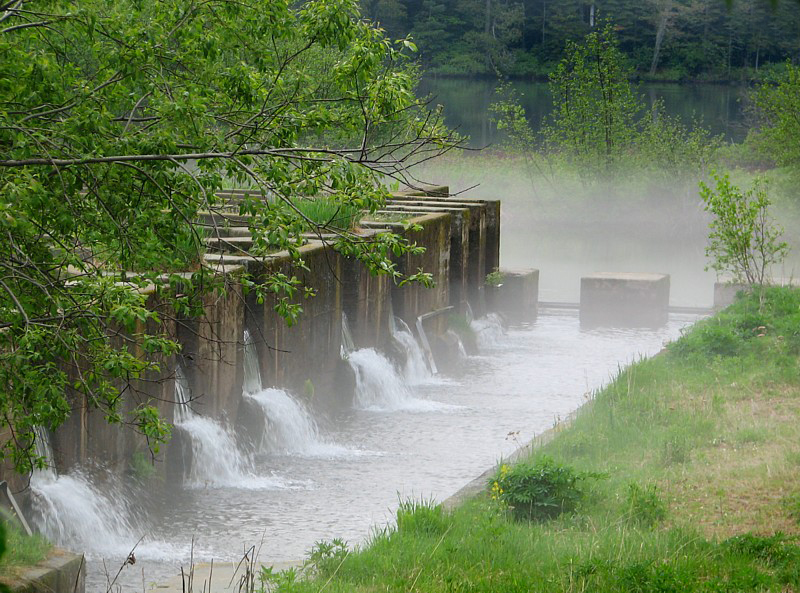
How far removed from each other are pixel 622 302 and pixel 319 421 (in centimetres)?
1037

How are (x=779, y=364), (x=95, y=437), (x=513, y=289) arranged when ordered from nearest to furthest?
(x=95, y=437) → (x=779, y=364) → (x=513, y=289)

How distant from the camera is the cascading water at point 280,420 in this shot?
1302cm

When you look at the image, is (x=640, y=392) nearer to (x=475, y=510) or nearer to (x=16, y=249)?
(x=475, y=510)

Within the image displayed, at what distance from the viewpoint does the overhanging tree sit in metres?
5.95

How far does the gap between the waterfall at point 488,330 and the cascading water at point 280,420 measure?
737 centimetres

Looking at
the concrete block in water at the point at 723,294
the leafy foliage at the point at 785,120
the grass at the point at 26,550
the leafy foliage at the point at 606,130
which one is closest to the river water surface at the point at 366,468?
the grass at the point at 26,550

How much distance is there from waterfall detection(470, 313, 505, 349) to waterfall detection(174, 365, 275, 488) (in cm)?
906

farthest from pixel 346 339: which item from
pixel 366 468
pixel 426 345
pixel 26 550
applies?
pixel 26 550

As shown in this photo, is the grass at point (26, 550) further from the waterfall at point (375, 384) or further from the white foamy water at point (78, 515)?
the waterfall at point (375, 384)

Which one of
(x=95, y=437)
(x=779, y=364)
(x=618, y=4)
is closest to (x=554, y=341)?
(x=779, y=364)

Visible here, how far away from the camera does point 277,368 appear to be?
13.8m

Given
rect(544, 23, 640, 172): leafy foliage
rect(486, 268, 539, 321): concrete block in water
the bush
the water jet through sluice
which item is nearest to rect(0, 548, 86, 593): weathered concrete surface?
the water jet through sluice

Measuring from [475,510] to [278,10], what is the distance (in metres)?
3.69

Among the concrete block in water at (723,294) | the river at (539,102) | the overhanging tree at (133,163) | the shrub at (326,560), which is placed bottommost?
the shrub at (326,560)
